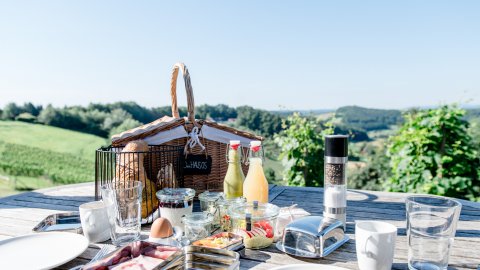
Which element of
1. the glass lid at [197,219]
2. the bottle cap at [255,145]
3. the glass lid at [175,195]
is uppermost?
the bottle cap at [255,145]

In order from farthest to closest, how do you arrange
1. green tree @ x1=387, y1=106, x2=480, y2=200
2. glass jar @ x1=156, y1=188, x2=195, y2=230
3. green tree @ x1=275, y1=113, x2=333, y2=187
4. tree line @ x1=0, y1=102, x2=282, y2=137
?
tree line @ x1=0, y1=102, x2=282, y2=137
green tree @ x1=275, y1=113, x2=333, y2=187
green tree @ x1=387, y1=106, x2=480, y2=200
glass jar @ x1=156, y1=188, x2=195, y2=230

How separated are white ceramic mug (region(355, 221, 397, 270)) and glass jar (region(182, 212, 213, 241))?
39 centimetres

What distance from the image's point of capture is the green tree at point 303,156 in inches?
130

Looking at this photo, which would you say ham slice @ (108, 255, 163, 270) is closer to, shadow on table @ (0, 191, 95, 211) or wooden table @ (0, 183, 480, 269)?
wooden table @ (0, 183, 480, 269)

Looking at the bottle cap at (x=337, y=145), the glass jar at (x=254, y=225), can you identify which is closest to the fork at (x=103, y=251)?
the glass jar at (x=254, y=225)

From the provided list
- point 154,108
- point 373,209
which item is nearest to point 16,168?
point 154,108

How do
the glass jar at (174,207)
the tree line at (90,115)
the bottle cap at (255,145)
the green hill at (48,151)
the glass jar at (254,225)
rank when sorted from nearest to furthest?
1. the glass jar at (254,225)
2. the glass jar at (174,207)
3. the bottle cap at (255,145)
4. the green hill at (48,151)
5. the tree line at (90,115)

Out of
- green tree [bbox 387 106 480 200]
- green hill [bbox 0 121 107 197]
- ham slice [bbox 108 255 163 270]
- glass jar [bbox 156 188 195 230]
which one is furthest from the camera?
green hill [bbox 0 121 107 197]

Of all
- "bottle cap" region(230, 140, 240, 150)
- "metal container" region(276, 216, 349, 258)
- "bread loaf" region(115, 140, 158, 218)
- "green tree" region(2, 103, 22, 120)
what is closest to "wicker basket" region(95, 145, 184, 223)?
"bread loaf" region(115, 140, 158, 218)

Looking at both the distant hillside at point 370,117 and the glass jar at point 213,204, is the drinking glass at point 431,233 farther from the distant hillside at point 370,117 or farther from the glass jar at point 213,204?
the distant hillside at point 370,117

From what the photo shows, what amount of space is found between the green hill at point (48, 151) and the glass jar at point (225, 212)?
24.1 ft

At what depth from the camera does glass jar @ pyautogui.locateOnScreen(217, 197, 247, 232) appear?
3.22ft

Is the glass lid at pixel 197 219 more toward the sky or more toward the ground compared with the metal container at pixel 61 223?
more toward the sky

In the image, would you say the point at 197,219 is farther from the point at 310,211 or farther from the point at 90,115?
the point at 90,115
